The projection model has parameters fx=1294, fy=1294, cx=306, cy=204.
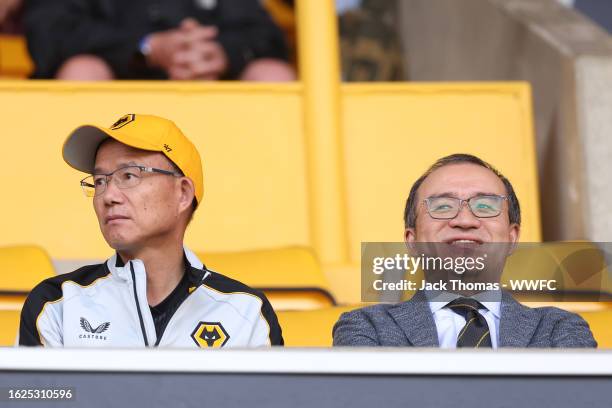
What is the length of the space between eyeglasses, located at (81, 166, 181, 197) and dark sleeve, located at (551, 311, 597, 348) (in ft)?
2.02

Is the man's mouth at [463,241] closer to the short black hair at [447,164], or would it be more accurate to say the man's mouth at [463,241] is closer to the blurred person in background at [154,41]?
the short black hair at [447,164]

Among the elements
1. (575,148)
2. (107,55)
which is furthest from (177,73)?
(575,148)

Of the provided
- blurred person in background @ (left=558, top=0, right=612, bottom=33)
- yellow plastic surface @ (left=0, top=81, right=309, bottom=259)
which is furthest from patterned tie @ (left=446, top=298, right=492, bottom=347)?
blurred person in background @ (left=558, top=0, right=612, bottom=33)

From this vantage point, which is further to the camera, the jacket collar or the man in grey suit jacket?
the jacket collar

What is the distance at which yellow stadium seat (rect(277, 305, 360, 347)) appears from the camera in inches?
83.1

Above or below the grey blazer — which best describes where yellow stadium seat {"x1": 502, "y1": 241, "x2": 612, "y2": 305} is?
above

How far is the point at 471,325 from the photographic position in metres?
1.69

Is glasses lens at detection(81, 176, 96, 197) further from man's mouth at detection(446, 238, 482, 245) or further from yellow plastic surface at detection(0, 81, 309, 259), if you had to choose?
yellow plastic surface at detection(0, 81, 309, 259)

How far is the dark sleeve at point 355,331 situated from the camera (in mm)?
1717

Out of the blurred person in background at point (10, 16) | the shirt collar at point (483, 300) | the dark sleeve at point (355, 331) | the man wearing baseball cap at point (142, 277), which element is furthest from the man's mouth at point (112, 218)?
the blurred person in background at point (10, 16)

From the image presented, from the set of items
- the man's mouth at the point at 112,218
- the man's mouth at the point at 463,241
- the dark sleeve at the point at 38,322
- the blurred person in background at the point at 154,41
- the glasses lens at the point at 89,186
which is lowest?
the dark sleeve at the point at 38,322

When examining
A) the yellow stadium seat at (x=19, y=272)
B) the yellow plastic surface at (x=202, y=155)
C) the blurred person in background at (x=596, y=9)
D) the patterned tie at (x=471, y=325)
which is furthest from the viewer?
the blurred person in background at (x=596, y=9)

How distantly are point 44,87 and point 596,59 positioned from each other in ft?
4.60

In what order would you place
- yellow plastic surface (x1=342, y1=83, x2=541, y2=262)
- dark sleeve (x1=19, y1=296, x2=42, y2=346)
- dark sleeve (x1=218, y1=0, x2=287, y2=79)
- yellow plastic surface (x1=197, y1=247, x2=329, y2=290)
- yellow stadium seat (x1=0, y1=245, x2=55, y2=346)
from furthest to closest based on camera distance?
dark sleeve (x1=218, y1=0, x2=287, y2=79), yellow plastic surface (x1=342, y1=83, x2=541, y2=262), yellow plastic surface (x1=197, y1=247, x2=329, y2=290), yellow stadium seat (x1=0, y1=245, x2=55, y2=346), dark sleeve (x1=19, y1=296, x2=42, y2=346)
